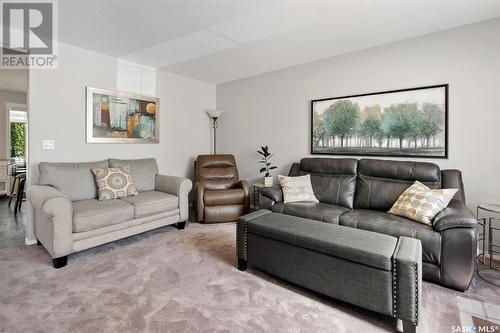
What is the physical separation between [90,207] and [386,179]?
128 inches

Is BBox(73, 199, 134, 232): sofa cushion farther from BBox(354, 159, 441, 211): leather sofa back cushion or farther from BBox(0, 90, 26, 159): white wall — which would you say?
BBox(0, 90, 26, 159): white wall

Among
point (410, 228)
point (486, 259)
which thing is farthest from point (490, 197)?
point (410, 228)

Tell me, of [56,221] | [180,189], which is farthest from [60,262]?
[180,189]

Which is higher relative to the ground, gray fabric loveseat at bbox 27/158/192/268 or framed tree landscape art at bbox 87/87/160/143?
framed tree landscape art at bbox 87/87/160/143

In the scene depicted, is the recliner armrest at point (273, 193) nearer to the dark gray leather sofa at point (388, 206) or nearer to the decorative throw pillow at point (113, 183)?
the dark gray leather sofa at point (388, 206)

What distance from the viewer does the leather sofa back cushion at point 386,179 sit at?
2730mm

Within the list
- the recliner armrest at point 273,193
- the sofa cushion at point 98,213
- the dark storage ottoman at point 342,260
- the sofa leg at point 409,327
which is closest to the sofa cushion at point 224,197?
the recliner armrest at point 273,193

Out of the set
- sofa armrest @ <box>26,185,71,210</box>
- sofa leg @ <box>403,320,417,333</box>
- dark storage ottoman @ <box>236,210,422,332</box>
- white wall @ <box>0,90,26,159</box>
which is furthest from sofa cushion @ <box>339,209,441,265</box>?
white wall @ <box>0,90,26,159</box>

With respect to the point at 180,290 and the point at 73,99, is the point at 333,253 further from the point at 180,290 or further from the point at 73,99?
the point at 73,99

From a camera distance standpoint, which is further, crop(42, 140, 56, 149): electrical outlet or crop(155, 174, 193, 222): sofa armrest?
crop(155, 174, 193, 222): sofa armrest

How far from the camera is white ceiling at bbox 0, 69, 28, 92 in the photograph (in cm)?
437

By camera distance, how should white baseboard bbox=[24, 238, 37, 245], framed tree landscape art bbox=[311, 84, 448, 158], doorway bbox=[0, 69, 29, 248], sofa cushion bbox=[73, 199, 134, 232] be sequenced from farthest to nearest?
doorway bbox=[0, 69, 29, 248] < white baseboard bbox=[24, 238, 37, 245] < framed tree landscape art bbox=[311, 84, 448, 158] < sofa cushion bbox=[73, 199, 134, 232]

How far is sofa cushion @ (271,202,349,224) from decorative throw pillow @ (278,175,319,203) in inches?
4.2

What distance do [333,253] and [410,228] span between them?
2.83 feet
